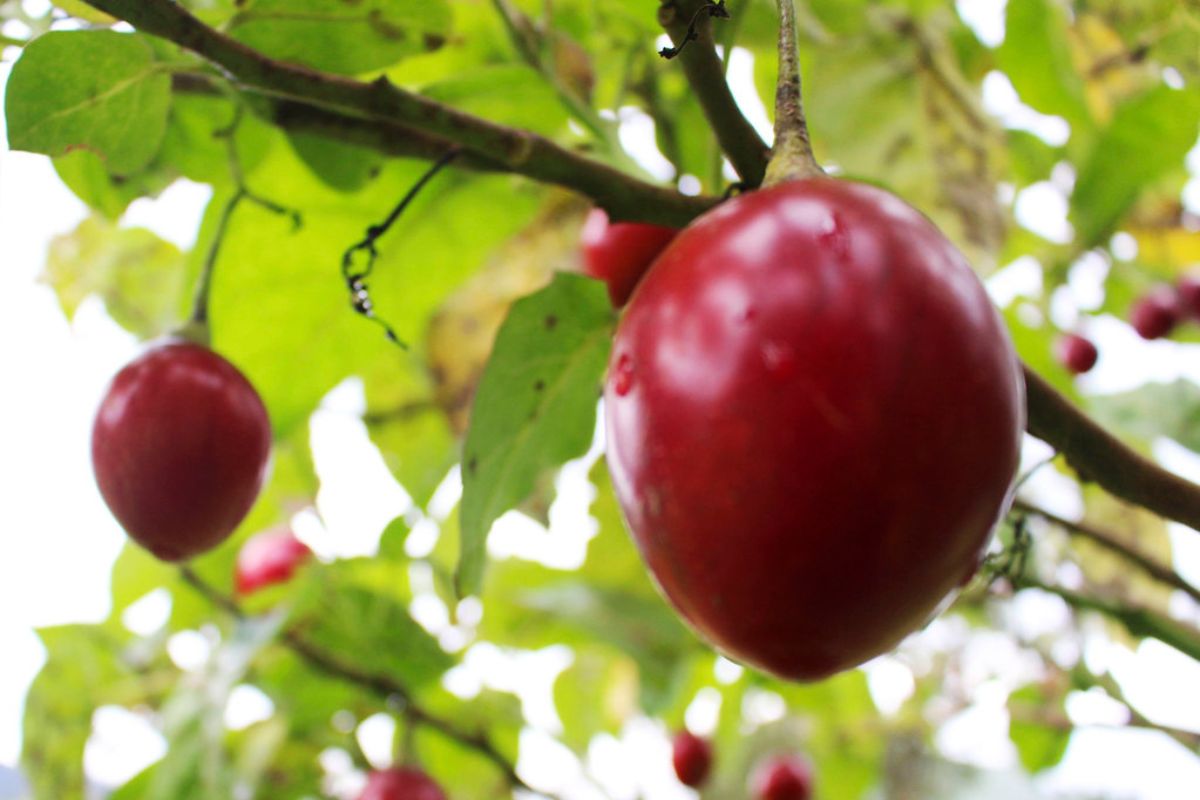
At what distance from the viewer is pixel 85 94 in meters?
0.69

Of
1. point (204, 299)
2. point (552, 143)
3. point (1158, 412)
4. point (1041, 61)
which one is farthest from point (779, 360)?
point (1041, 61)

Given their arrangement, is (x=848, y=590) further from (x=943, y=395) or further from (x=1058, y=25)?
(x=1058, y=25)

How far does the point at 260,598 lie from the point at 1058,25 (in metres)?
1.27

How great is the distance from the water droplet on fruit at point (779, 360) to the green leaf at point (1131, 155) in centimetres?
98

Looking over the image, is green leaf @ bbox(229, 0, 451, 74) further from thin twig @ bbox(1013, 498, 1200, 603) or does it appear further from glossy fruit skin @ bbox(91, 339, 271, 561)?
thin twig @ bbox(1013, 498, 1200, 603)

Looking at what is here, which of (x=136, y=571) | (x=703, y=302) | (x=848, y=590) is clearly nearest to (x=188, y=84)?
(x=703, y=302)

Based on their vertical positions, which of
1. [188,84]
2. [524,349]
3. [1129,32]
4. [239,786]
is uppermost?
[188,84]

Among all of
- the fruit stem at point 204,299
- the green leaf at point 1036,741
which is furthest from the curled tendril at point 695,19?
the green leaf at point 1036,741

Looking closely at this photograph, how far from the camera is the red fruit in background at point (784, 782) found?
5.84 ft

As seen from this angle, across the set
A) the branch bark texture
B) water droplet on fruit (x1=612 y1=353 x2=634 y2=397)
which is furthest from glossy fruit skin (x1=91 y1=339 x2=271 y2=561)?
water droplet on fruit (x1=612 y1=353 x2=634 y2=397)

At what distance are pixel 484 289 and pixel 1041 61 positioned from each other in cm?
85

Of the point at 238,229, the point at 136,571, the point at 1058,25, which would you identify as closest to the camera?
the point at 238,229

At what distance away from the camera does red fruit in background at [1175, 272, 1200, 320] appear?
1412mm

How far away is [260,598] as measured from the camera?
148 centimetres
